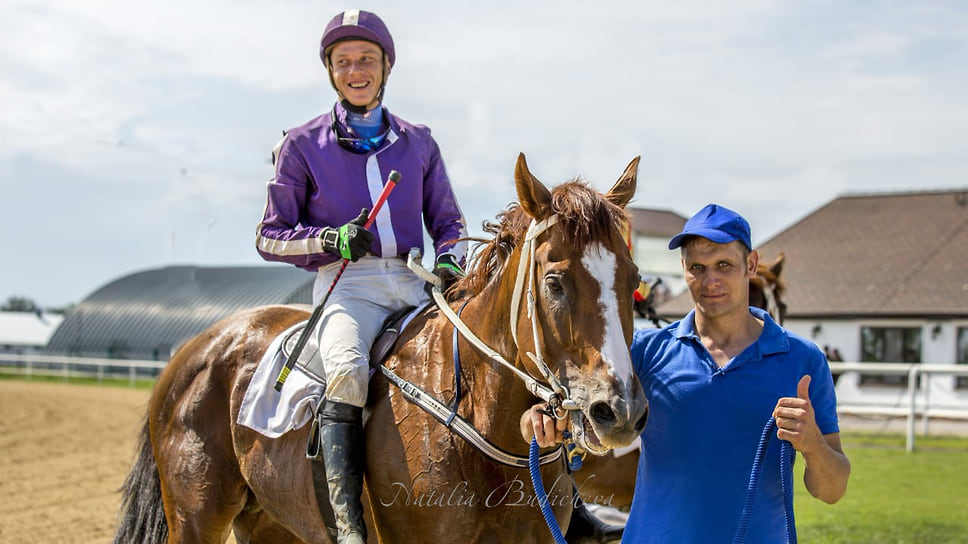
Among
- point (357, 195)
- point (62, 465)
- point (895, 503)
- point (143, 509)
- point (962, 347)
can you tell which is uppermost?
point (357, 195)

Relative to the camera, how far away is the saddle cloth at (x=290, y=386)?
11.8 feet

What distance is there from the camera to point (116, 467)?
11453 mm

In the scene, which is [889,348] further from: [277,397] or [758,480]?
[758,480]

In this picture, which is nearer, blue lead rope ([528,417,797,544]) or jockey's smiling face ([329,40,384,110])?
blue lead rope ([528,417,797,544])

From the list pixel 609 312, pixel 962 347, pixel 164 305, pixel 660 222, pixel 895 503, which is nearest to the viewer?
pixel 609 312

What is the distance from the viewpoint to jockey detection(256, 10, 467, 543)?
3.69 m

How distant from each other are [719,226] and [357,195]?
178cm

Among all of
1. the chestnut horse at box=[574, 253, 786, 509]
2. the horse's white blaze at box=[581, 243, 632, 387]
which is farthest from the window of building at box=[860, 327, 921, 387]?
the horse's white blaze at box=[581, 243, 632, 387]

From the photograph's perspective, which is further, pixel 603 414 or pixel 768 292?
pixel 768 292

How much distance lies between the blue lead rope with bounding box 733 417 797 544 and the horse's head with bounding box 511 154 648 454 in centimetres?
36

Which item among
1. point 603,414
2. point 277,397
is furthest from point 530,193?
point 277,397

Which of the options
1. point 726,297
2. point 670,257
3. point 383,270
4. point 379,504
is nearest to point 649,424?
point 726,297

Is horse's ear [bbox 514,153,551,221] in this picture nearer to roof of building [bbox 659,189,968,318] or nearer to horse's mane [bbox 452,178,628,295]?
horse's mane [bbox 452,178,628,295]

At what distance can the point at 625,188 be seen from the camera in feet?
10.2
